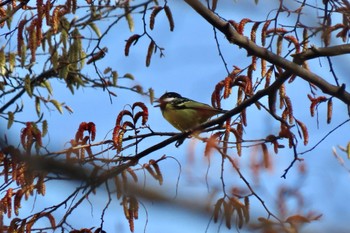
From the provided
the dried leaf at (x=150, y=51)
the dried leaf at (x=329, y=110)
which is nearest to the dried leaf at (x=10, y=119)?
the dried leaf at (x=150, y=51)

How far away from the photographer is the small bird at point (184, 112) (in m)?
5.38

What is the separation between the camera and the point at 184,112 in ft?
18.5

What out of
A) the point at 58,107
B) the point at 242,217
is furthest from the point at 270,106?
the point at 58,107

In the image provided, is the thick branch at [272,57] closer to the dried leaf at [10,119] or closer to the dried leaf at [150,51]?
the dried leaf at [150,51]

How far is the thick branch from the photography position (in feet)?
11.9

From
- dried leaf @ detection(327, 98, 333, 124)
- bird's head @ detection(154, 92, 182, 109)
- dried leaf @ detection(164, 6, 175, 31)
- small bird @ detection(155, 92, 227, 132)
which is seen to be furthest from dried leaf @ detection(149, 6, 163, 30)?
bird's head @ detection(154, 92, 182, 109)

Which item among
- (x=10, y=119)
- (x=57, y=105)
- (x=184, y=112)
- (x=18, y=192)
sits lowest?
(x=18, y=192)

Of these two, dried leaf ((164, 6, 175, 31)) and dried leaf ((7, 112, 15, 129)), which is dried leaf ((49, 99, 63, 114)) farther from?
dried leaf ((164, 6, 175, 31))

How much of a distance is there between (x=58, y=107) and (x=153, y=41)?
250 centimetres

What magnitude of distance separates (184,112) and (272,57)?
2049 millimetres

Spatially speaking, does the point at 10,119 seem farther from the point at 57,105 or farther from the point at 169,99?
the point at 169,99

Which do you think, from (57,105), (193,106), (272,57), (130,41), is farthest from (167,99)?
(272,57)

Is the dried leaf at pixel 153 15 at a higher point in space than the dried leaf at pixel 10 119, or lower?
lower

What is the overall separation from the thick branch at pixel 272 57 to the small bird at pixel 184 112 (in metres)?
1.38
